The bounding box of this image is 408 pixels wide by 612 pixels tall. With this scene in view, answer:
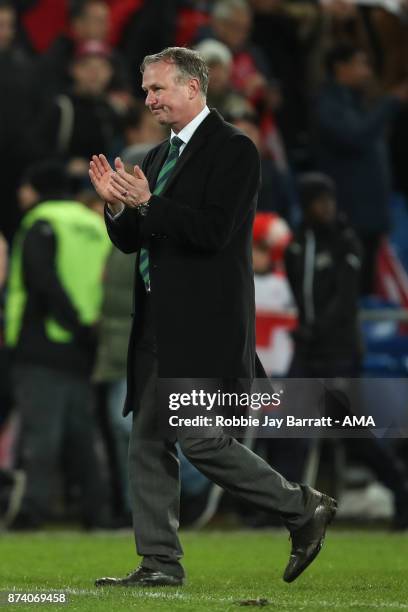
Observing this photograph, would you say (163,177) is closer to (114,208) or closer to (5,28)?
(114,208)

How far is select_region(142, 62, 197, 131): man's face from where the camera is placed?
6855mm

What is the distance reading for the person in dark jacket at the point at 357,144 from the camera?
14.2 m

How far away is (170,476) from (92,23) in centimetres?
751

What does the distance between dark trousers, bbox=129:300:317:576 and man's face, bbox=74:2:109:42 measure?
7187 mm

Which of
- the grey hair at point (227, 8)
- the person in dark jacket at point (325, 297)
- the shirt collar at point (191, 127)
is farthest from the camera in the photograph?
the grey hair at point (227, 8)

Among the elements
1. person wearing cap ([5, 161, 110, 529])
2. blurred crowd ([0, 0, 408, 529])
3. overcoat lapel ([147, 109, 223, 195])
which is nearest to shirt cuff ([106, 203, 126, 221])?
overcoat lapel ([147, 109, 223, 195])

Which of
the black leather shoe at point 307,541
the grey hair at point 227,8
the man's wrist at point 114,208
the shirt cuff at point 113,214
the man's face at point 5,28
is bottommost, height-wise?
the black leather shoe at point 307,541

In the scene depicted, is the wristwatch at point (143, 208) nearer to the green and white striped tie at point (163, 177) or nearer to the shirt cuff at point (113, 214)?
the shirt cuff at point (113, 214)

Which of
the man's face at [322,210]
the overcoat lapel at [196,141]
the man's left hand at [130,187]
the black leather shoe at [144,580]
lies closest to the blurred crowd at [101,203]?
the man's face at [322,210]

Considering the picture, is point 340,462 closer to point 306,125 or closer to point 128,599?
point 306,125

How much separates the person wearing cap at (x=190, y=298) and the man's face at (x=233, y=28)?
801cm

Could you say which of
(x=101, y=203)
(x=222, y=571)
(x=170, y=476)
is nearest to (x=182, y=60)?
(x=170, y=476)

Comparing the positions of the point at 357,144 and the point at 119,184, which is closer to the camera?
the point at 119,184

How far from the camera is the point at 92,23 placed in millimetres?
13852
